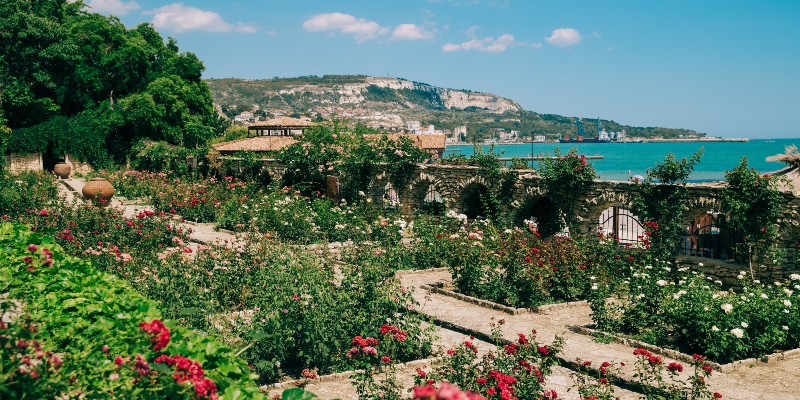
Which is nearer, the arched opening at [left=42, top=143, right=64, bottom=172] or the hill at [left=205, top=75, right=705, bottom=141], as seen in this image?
the arched opening at [left=42, top=143, right=64, bottom=172]

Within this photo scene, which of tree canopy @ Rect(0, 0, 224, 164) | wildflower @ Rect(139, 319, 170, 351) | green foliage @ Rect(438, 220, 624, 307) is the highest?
tree canopy @ Rect(0, 0, 224, 164)

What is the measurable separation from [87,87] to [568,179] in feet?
93.4

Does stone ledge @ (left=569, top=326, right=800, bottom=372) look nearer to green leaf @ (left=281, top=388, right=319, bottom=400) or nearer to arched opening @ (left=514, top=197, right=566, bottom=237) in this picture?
green leaf @ (left=281, top=388, right=319, bottom=400)

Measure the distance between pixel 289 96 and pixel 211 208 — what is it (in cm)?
14036

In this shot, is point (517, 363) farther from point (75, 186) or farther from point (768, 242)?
point (75, 186)

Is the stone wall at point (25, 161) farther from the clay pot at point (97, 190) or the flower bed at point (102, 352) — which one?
the flower bed at point (102, 352)

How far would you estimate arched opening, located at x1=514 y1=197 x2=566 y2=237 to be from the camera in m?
13.8

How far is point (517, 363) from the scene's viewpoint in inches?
219

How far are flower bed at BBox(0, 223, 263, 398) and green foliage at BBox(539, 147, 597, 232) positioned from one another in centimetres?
901

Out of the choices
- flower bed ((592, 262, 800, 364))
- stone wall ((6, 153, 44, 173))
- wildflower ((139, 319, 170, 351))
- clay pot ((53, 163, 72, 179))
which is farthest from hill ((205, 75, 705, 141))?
wildflower ((139, 319, 170, 351))

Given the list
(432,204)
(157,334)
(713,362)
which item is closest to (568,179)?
(432,204)

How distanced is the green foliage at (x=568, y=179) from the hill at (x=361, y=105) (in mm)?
110589

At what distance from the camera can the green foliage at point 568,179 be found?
41.9 feet

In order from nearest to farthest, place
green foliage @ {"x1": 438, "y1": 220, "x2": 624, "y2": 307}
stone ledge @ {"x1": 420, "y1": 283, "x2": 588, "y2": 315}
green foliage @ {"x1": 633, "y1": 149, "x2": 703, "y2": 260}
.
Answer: stone ledge @ {"x1": 420, "y1": 283, "x2": 588, "y2": 315}
green foliage @ {"x1": 438, "y1": 220, "x2": 624, "y2": 307}
green foliage @ {"x1": 633, "y1": 149, "x2": 703, "y2": 260}
